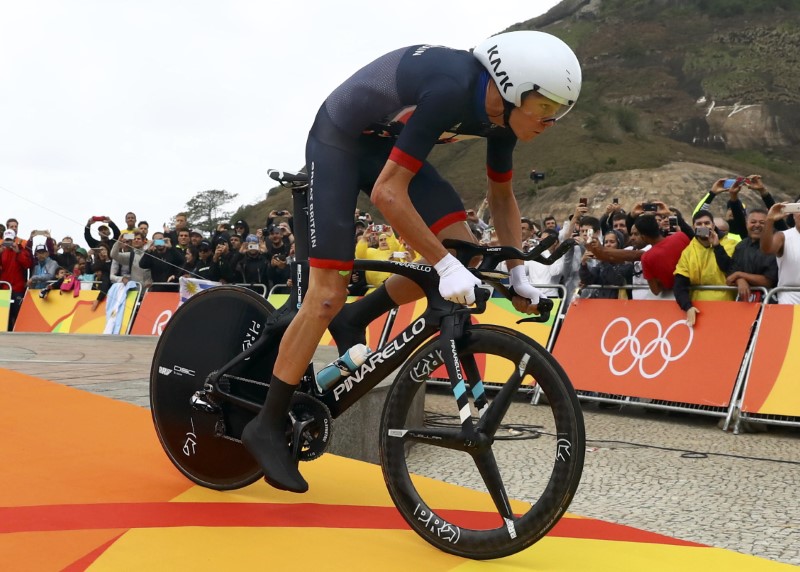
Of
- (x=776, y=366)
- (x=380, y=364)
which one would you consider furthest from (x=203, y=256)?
(x=380, y=364)

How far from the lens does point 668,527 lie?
4164 mm

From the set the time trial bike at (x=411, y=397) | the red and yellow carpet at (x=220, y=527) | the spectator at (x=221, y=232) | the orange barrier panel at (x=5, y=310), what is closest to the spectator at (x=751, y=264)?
the time trial bike at (x=411, y=397)

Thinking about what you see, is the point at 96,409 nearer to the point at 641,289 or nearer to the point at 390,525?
the point at 390,525

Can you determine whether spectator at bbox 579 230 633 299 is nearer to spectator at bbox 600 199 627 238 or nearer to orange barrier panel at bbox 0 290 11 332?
spectator at bbox 600 199 627 238

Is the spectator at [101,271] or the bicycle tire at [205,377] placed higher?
the bicycle tire at [205,377]

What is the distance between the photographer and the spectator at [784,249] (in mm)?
7730

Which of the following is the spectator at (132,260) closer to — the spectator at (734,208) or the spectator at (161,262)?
the spectator at (161,262)

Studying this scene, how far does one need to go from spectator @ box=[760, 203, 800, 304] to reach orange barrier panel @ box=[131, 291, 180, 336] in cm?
972

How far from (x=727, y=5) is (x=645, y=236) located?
402ft

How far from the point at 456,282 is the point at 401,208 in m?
0.35

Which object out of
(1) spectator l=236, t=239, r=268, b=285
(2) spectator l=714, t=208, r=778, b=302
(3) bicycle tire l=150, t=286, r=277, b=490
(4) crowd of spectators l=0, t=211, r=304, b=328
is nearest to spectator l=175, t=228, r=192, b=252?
(4) crowd of spectators l=0, t=211, r=304, b=328

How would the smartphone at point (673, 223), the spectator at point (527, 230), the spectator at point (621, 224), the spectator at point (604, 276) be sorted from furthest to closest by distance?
the spectator at point (527, 230) < the spectator at point (621, 224) < the smartphone at point (673, 223) < the spectator at point (604, 276)

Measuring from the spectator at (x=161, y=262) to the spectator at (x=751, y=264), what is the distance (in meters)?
9.86

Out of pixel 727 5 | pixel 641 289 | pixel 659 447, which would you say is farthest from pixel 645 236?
pixel 727 5
